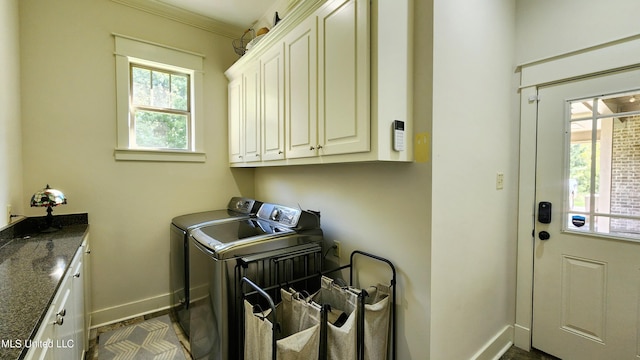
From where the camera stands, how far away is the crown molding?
2.54 meters

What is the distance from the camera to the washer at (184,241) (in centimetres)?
224

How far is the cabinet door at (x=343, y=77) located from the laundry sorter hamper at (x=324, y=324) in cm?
78

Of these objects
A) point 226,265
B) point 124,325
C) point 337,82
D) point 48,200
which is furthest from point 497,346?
point 48,200

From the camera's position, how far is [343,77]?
4.87 ft

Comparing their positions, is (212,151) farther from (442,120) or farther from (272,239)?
(442,120)

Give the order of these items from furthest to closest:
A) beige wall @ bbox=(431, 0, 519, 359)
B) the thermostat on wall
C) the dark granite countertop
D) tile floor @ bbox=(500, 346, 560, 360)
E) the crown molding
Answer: the crown molding
tile floor @ bbox=(500, 346, 560, 360)
beige wall @ bbox=(431, 0, 519, 359)
the thermostat on wall
the dark granite countertop

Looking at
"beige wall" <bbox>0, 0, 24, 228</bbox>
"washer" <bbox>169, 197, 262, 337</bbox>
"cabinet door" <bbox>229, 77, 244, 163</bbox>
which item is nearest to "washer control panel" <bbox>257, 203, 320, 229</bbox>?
"washer" <bbox>169, 197, 262, 337</bbox>

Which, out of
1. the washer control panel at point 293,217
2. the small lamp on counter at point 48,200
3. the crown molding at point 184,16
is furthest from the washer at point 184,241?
the crown molding at point 184,16

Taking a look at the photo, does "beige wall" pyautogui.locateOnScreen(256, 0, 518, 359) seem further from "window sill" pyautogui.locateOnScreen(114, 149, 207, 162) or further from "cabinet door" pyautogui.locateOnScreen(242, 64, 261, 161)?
"window sill" pyautogui.locateOnScreen(114, 149, 207, 162)

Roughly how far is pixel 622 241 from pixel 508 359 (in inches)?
43.0

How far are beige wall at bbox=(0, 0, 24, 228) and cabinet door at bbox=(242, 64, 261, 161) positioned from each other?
Answer: 5.16 ft

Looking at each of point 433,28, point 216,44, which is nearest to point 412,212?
point 433,28

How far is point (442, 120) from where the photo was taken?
1522 millimetres

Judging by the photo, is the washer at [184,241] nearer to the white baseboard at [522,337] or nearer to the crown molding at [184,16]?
the crown molding at [184,16]
